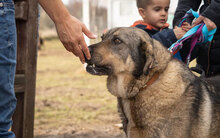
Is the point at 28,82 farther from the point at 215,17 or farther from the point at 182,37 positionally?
the point at 215,17

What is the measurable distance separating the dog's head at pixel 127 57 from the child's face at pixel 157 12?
1.15 meters

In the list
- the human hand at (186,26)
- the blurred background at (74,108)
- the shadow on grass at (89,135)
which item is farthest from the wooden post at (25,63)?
the human hand at (186,26)

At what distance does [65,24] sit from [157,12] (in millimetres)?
2163

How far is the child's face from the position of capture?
4.03m

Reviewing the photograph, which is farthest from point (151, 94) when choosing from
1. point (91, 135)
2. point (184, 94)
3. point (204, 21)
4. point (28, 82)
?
point (91, 135)

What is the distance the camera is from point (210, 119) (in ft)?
8.93

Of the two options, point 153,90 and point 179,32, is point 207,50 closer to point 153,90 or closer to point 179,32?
point 179,32

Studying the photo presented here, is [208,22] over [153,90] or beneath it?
over

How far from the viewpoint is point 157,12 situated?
4070 millimetres

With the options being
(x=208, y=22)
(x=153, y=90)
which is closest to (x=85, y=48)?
(x=153, y=90)

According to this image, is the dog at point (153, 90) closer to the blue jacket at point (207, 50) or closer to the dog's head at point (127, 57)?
the dog's head at point (127, 57)

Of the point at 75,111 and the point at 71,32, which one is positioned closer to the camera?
the point at 71,32

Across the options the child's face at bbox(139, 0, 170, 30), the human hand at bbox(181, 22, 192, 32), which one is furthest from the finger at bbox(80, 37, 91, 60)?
the child's face at bbox(139, 0, 170, 30)

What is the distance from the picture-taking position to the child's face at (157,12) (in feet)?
13.2
